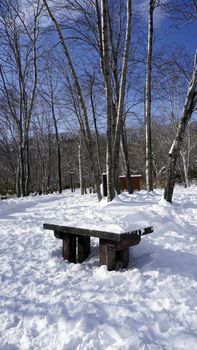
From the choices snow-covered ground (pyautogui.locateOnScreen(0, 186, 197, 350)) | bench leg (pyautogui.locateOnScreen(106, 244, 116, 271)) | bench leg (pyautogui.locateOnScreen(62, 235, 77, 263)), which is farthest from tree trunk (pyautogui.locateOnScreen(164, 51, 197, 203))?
bench leg (pyautogui.locateOnScreen(106, 244, 116, 271))

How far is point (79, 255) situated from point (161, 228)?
5.64 ft

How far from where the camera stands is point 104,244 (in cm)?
388

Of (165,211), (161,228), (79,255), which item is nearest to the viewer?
(79,255)

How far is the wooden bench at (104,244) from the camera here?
3734 mm

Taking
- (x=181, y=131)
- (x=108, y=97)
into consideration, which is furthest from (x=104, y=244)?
(x=108, y=97)

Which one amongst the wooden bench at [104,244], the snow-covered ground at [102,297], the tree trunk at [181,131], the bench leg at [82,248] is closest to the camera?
A: the snow-covered ground at [102,297]

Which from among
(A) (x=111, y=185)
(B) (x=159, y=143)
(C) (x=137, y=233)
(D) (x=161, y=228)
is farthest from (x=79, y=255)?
(B) (x=159, y=143)

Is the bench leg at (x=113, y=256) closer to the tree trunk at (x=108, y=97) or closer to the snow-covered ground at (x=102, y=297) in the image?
the snow-covered ground at (x=102, y=297)

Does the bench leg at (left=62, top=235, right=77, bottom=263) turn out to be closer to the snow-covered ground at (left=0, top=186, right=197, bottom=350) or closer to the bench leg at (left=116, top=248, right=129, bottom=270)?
the snow-covered ground at (left=0, top=186, right=197, bottom=350)

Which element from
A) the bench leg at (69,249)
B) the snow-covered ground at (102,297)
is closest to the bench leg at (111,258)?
the snow-covered ground at (102,297)

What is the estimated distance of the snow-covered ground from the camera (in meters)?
2.36

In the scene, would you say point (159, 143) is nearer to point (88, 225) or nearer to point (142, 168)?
point (142, 168)

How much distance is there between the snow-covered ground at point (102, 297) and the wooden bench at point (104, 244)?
121 millimetres

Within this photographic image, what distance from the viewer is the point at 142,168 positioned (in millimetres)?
40719
